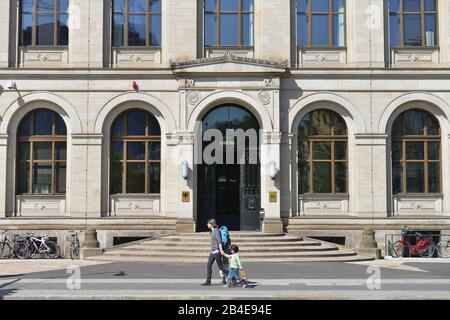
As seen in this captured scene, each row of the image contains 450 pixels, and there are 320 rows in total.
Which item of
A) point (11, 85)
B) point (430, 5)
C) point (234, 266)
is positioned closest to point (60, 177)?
point (11, 85)

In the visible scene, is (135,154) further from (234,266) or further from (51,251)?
(234,266)

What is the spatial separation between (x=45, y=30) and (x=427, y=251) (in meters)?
18.2

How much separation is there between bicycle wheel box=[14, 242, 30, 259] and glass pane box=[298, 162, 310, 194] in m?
11.3

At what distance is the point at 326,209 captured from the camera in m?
27.2

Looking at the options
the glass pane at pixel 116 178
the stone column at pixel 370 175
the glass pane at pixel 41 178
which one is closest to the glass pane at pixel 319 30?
the stone column at pixel 370 175

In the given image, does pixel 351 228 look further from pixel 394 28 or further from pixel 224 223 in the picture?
pixel 394 28

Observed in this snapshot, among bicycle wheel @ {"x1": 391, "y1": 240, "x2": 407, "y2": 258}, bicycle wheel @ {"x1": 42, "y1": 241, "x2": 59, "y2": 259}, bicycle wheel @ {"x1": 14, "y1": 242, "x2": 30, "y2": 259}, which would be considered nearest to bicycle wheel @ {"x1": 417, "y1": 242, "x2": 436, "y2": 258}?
bicycle wheel @ {"x1": 391, "y1": 240, "x2": 407, "y2": 258}

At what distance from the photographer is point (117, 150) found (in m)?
27.5

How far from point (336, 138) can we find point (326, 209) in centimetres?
301

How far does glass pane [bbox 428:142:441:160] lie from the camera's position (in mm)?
27453

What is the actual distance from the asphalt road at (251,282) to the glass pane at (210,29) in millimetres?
10071

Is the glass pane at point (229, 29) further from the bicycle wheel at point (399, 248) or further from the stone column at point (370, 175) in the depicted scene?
the bicycle wheel at point (399, 248)

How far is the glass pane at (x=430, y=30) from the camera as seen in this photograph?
90.9ft

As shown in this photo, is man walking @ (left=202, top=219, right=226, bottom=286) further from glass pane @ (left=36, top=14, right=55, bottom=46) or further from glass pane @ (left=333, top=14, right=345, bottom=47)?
glass pane @ (left=36, top=14, right=55, bottom=46)
